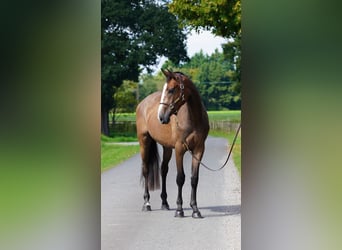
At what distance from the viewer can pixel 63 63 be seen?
2.06 metres

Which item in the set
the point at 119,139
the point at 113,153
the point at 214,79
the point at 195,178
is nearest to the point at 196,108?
the point at 214,79

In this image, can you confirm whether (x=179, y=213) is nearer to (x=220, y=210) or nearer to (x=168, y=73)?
(x=220, y=210)

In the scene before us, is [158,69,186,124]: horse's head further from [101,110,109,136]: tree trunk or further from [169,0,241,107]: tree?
[101,110,109,136]: tree trunk

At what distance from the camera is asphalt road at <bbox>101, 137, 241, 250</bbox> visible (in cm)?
317

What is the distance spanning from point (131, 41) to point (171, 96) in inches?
20.4

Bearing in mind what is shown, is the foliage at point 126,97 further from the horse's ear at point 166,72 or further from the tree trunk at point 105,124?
the horse's ear at point 166,72

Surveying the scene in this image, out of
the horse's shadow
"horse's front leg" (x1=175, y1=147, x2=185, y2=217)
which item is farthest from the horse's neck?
the horse's shadow

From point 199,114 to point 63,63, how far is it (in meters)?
1.67

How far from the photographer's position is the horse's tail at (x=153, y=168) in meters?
3.94

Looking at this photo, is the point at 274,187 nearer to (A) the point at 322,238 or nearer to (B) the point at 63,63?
(A) the point at 322,238

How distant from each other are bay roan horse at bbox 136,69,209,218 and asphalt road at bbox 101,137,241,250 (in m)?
0.06

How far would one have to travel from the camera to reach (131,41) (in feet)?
10.5

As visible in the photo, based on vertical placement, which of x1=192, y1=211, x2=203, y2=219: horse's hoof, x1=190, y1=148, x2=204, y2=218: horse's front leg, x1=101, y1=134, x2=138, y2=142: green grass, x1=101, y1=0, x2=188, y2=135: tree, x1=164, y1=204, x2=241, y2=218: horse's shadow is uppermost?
x1=101, y1=0, x2=188, y2=135: tree

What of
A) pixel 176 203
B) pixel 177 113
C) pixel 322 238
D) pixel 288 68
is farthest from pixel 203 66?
pixel 322 238
